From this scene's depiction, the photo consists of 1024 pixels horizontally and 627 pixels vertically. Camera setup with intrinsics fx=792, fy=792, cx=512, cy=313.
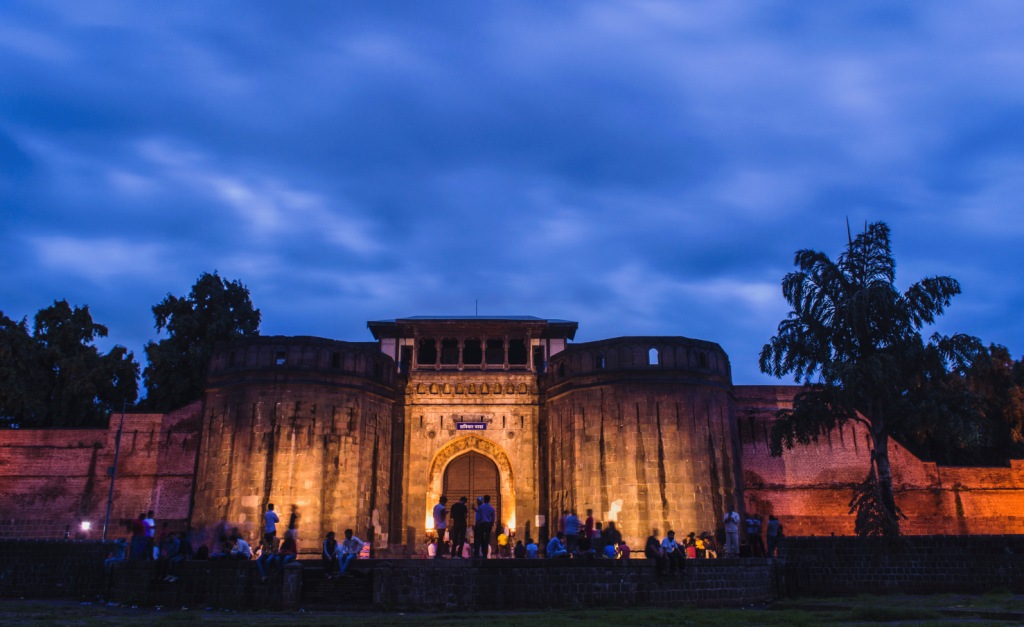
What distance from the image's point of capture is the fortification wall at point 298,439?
24.9 m

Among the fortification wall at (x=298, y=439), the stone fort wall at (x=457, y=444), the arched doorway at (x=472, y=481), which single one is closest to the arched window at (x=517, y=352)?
the stone fort wall at (x=457, y=444)

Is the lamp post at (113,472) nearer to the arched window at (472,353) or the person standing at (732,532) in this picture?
the arched window at (472,353)

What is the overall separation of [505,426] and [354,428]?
564 cm

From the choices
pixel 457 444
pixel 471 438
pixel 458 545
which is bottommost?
pixel 458 545

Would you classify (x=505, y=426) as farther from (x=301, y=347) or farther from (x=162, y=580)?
(x=162, y=580)

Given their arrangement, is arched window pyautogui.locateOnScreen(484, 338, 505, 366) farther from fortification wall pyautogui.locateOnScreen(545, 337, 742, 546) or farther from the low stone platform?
the low stone platform

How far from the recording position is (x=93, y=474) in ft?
96.8

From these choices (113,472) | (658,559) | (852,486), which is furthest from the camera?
(852,486)

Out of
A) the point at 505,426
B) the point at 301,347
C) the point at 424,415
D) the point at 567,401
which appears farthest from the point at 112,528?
the point at 567,401

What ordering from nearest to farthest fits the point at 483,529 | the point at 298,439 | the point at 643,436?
the point at 483,529
the point at 298,439
the point at 643,436

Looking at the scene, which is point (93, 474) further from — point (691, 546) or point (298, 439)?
point (691, 546)

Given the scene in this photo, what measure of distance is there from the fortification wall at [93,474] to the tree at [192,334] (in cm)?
514

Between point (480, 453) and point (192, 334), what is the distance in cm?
1811

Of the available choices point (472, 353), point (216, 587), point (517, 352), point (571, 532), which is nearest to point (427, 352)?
point (472, 353)
